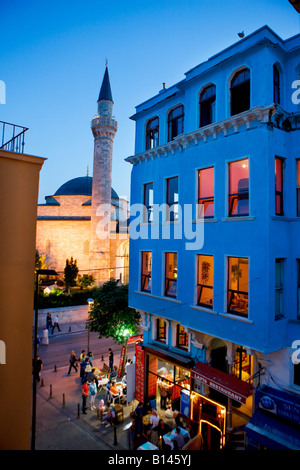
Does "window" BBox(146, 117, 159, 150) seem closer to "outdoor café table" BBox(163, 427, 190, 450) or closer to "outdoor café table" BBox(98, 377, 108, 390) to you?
"outdoor café table" BBox(163, 427, 190, 450)

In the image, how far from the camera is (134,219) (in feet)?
45.7

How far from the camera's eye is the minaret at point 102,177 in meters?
41.1

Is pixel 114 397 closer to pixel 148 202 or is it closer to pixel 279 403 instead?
pixel 279 403

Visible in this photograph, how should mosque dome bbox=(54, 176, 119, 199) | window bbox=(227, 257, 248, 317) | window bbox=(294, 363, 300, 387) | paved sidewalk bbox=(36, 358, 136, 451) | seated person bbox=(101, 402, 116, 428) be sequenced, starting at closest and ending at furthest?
window bbox=(294, 363, 300, 387)
window bbox=(227, 257, 248, 317)
paved sidewalk bbox=(36, 358, 136, 451)
seated person bbox=(101, 402, 116, 428)
mosque dome bbox=(54, 176, 119, 199)

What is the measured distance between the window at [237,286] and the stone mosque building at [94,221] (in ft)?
87.4

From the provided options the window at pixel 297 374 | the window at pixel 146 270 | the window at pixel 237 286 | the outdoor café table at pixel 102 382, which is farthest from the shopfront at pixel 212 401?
the outdoor café table at pixel 102 382

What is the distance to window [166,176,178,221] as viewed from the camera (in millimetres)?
12152

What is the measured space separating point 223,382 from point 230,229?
203 inches

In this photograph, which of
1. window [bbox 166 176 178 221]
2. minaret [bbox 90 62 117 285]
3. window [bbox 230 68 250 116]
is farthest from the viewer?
minaret [bbox 90 62 117 285]

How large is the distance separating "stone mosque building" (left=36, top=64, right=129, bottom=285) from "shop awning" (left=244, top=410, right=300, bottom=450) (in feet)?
93.3

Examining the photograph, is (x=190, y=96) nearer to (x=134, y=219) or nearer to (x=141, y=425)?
(x=134, y=219)

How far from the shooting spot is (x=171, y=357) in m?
11.9

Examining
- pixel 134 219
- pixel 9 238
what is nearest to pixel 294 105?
pixel 134 219

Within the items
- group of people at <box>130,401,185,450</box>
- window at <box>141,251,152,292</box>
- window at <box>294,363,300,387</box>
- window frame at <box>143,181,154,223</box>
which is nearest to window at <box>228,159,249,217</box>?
window frame at <box>143,181,154,223</box>
